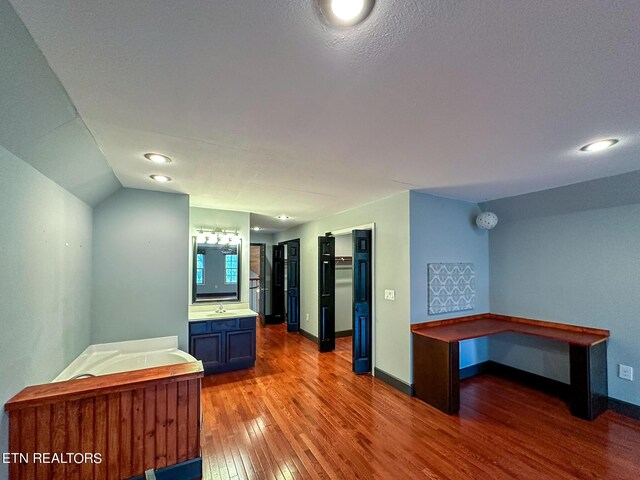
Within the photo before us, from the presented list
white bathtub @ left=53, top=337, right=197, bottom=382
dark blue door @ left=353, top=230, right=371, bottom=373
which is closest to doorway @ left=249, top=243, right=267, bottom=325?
dark blue door @ left=353, top=230, right=371, bottom=373

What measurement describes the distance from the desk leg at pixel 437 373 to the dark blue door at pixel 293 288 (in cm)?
337

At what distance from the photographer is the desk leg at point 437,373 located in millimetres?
2854

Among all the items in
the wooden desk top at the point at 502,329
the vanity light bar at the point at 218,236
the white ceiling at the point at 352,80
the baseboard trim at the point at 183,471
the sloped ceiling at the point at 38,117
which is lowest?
the baseboard trim at the point at 183,471

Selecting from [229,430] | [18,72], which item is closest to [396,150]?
[18,72]

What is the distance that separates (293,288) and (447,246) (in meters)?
3.62

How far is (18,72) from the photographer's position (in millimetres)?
1114

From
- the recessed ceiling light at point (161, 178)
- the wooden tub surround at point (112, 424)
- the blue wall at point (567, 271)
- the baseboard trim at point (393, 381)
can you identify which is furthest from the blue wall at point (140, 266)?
the blue wall at point (567, 271)

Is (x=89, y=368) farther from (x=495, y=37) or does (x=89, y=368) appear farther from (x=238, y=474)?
(x=495, y=37)

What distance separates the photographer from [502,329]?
3.34 metres

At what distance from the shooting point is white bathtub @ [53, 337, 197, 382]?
2.75m

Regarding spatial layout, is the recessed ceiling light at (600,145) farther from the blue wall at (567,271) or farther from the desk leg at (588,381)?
the desk leg at (588,381)

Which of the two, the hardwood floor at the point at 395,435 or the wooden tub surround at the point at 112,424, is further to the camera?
the hardwood floor at the point at 395,435

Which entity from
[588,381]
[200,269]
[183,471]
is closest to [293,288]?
[200,269]

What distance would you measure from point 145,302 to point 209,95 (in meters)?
2.82
